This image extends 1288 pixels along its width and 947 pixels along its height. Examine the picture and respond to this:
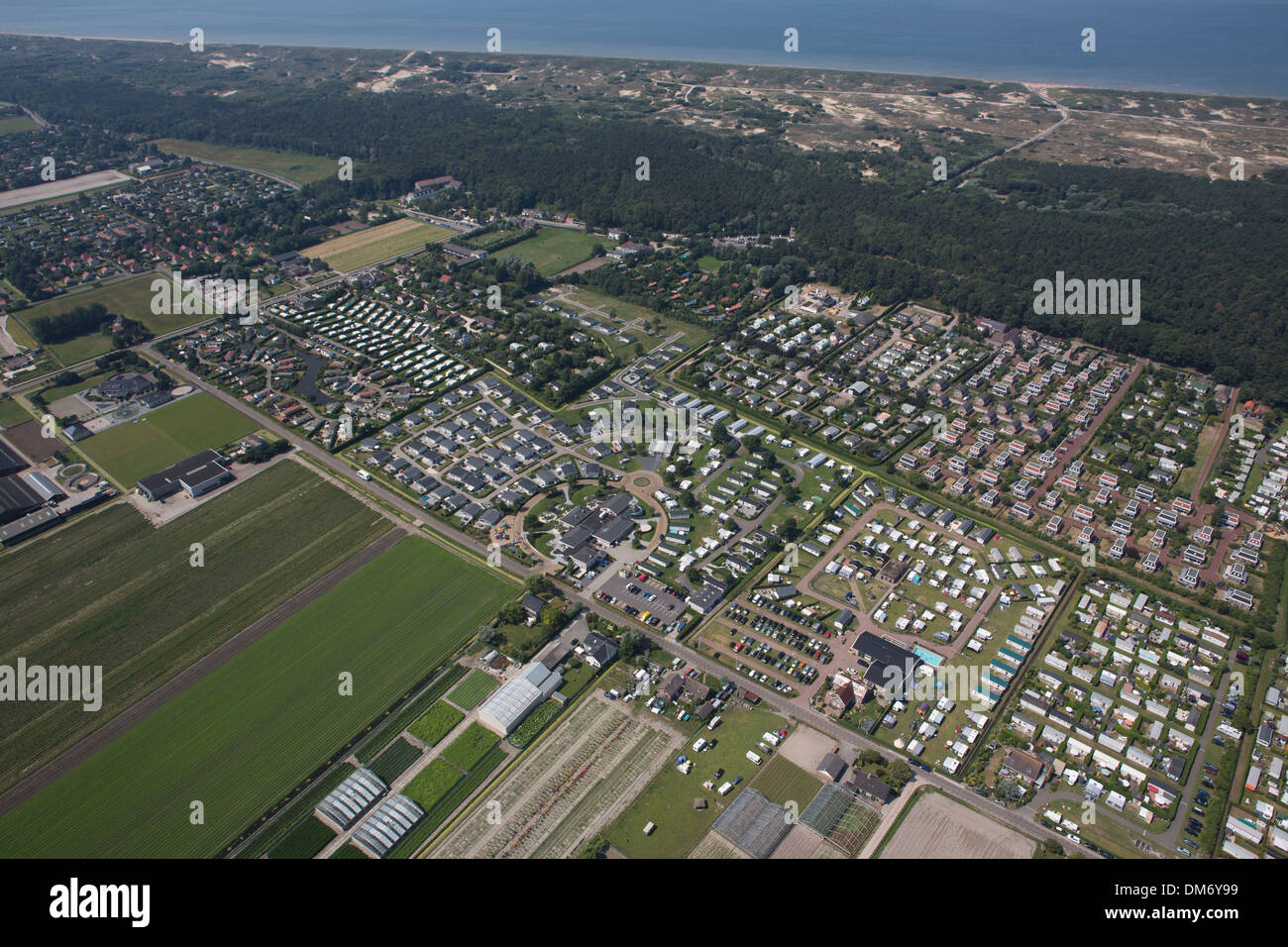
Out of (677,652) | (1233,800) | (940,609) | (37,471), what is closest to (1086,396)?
(940,609)

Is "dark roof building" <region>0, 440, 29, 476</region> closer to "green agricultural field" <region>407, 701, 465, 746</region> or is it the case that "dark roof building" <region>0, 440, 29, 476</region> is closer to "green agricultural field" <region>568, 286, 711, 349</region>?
"green agricultural field" <region>407, 701, 465, 746</region>

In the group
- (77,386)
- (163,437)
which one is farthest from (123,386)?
(163,437)

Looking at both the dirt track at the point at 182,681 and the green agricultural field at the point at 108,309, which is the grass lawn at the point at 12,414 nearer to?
the green agricultural field at the point at 108,309

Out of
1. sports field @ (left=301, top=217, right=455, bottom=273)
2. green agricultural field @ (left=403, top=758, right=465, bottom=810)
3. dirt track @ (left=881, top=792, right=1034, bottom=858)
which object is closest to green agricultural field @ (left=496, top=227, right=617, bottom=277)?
sports field @ (left=301, top=217, right=455, bottom=273)


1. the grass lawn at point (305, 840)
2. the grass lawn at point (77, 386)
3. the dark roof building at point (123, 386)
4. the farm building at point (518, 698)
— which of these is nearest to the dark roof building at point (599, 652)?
the farm building at point (518, 698)

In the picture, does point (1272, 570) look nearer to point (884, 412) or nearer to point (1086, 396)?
point (1086, 396)

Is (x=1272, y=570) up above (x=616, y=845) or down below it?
above
